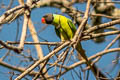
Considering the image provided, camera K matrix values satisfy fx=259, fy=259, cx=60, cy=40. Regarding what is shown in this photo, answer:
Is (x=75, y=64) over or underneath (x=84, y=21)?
underneath

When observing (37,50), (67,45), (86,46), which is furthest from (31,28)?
(67,45)

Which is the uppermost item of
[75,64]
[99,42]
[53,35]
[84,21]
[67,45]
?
[84,21]

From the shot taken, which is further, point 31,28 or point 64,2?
point 64,2

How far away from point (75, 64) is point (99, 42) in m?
3.11

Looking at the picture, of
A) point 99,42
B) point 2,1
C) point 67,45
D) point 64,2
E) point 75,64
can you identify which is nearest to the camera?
point 67,45

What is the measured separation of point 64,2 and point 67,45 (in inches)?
144

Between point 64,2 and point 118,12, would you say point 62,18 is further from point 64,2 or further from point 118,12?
point 118,12

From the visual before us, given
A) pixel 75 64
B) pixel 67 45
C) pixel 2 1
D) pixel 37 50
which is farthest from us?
pixel 37 50

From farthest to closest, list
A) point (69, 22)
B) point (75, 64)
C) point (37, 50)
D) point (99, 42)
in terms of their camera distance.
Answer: point (99, 42)
point (37, 50)
point (69, 22)
point (75, 64)

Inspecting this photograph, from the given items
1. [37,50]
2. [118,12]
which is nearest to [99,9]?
[118,12]

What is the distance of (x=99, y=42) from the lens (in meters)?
6.11

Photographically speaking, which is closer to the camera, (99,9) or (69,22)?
(69,22)

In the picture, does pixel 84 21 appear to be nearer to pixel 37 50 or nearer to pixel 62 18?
pixel 62 18

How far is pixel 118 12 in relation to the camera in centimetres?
568
